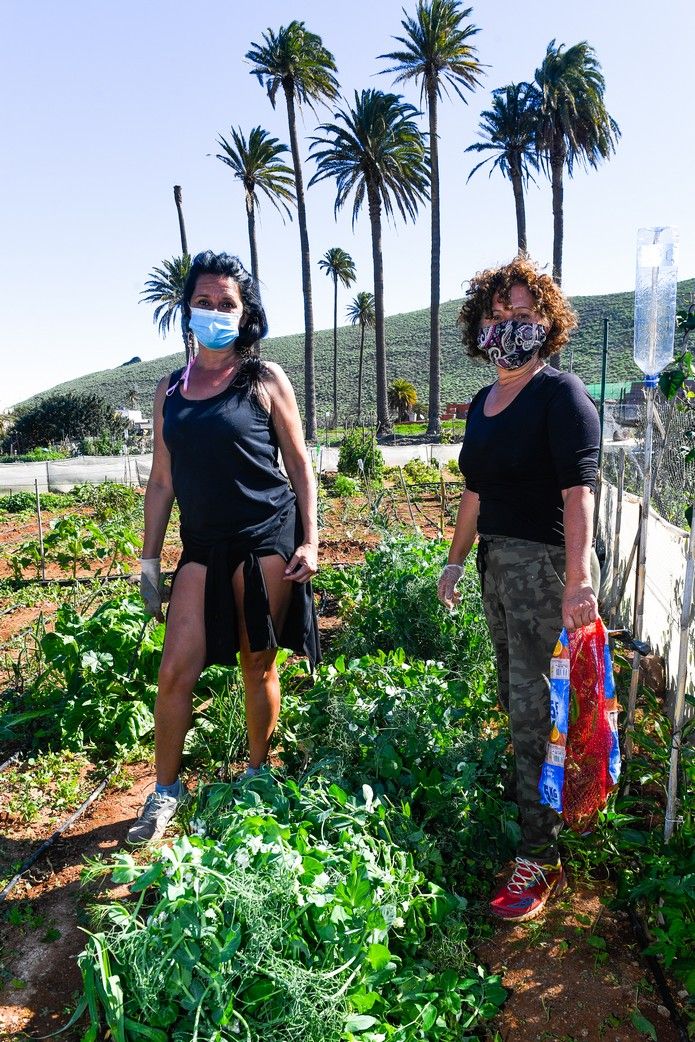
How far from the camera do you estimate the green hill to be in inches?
2307

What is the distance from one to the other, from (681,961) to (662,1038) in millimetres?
166

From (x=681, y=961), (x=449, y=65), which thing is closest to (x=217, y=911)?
(x=681, y=961)

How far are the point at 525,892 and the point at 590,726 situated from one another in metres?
0.48

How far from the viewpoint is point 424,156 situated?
86.7 feet

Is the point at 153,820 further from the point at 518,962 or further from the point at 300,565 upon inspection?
the point at 518,962

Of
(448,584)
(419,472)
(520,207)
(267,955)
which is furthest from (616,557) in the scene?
(520,207)

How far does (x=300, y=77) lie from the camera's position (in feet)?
81.4

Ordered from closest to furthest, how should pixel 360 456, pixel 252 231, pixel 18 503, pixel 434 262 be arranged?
pixel 18 503 < pixel 360 456 < pixel 434 262 < pixel 252 231

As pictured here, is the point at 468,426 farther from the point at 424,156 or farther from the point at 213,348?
the point at 424,156

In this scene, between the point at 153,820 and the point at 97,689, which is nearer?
the point at 153,820

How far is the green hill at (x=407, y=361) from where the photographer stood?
58594mm

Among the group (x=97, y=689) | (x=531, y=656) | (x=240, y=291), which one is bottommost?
(x=97, y=689)

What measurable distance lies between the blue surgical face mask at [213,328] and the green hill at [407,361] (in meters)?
48.6

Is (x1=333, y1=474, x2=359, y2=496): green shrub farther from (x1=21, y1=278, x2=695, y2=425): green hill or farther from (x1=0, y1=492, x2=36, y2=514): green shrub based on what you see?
(x1=21, y1=278, x2=695, y2=425): green hill
